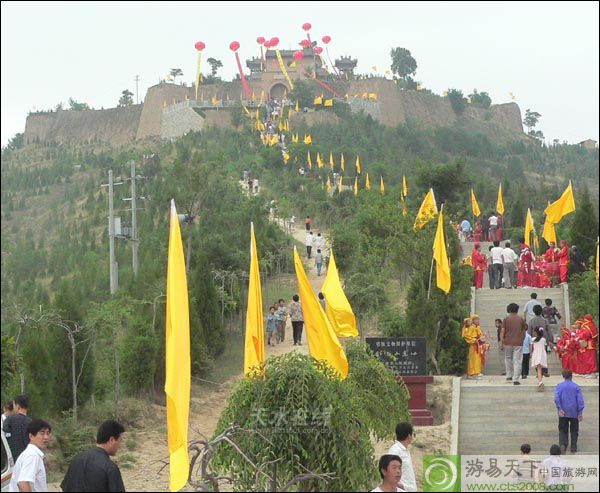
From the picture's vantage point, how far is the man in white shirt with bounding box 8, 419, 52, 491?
734 cm

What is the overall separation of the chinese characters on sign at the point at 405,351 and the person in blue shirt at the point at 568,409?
2.53 metres

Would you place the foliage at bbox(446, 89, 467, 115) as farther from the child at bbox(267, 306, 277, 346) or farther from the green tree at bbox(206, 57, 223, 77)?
the child at bbox(267, 306, 277, 346)

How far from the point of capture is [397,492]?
23.4ft

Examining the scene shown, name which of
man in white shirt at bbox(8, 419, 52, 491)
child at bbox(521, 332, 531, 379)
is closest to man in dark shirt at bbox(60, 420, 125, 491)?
man in white shirt at bbox(8, 419, 52, 491)

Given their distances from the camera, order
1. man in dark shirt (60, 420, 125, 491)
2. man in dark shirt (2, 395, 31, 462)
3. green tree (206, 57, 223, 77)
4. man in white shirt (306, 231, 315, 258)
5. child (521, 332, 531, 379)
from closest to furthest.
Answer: man in dark shirt (60, 420, 125, 491)
man in dark shirt (2, 395, 31, 462)
child (521, 332, 531, 379)
man in white shirt (306, 231, 315, 258)
green tree (206, 57, 223, 77)

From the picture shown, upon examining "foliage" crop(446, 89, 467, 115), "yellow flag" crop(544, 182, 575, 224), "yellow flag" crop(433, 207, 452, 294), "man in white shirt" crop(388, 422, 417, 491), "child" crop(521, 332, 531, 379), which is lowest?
"man in white shirt" crop(388, 422, 417, 491)

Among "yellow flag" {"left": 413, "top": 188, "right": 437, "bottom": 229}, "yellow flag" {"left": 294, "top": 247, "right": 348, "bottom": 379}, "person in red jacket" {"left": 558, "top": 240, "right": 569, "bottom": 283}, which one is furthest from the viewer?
"yellow flag" {"left": 413, "top": 188, "right": 437, "bottom": 229}

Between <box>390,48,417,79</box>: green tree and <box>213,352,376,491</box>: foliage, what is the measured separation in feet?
265

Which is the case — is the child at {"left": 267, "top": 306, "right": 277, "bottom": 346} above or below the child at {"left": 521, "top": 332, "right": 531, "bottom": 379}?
above

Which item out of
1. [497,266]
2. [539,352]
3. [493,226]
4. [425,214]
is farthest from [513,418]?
[493,226]

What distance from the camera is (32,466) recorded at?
7398 millimetres

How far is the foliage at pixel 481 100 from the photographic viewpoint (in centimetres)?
8600

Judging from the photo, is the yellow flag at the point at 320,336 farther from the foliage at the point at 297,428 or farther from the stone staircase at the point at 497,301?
the stone staircase at the point at 497,301

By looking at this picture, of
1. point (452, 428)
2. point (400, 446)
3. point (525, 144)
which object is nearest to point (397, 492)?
point (400, 446)
